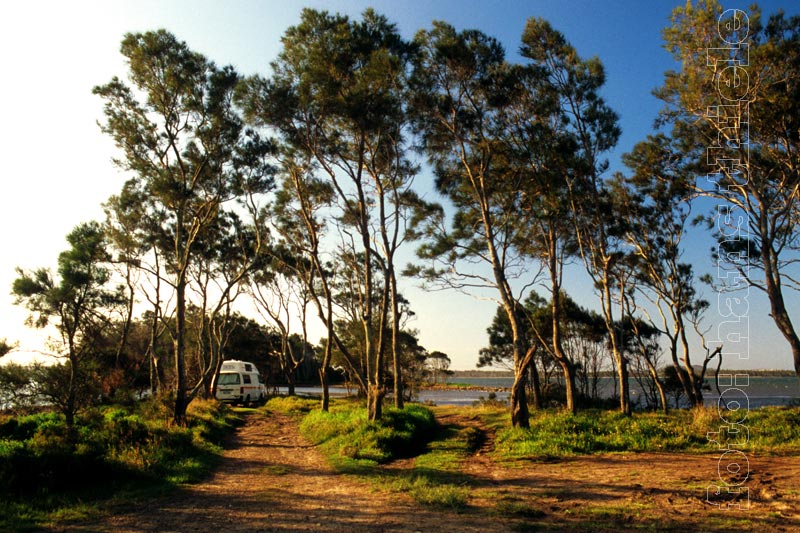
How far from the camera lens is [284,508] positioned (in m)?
7.05

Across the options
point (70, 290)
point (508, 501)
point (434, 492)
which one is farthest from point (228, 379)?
point (508, 501)

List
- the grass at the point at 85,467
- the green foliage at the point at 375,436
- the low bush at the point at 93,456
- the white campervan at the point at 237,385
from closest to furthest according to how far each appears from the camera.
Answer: the grass at the point at 85,467
the low bush at the point at 93,456
the green foliage at the point at 375,436
the white campervan at the point at 237,385

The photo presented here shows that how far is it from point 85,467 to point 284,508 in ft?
11.4

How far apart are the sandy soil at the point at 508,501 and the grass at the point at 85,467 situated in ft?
1.79

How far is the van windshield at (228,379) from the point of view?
30281 mm

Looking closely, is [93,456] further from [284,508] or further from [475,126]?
[475,126]

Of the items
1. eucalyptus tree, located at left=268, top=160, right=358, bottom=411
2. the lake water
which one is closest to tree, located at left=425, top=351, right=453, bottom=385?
the lake water

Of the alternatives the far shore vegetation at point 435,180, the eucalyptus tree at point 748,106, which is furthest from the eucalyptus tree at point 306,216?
the eucalyptus tree at point 748,106

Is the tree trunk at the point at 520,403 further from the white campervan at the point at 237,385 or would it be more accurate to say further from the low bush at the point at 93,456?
the white campervan at the point at 237,385

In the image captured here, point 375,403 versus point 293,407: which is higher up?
point 375,403

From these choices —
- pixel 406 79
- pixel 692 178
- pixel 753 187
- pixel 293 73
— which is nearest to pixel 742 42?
pixel 753 187

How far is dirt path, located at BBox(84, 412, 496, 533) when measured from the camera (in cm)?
609

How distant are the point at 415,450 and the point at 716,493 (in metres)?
6.94

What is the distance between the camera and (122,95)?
16.4 metres
